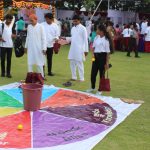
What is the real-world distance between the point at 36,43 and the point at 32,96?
2.85 m

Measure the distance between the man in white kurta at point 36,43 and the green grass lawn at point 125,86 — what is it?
0.77 metres

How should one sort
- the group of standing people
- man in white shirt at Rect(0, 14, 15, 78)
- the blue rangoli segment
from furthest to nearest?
man in white shirt at Rect(0, 14, 15, 78)
the group of standing people
the blue rangoli segment

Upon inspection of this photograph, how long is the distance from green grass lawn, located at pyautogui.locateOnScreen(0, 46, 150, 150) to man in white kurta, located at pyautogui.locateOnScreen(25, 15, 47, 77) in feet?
2.51

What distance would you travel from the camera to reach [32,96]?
6750mm

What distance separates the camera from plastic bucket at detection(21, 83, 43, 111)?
264 inches

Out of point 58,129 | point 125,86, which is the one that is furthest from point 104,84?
point 58,129

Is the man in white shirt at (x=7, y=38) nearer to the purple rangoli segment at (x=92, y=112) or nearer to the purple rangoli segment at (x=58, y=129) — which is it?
the purple rangoli segment at (x=92, y=112)

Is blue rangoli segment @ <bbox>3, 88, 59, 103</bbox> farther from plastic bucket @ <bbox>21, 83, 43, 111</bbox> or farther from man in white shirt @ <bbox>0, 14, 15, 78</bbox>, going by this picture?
man in white shirt @ <bbox>0, 14, 15, 78</bbox>

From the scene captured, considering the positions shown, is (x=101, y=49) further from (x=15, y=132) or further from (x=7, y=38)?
(x=15, y=132)

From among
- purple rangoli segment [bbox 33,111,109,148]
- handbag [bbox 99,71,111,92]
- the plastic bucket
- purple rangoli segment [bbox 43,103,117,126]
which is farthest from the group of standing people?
purple rangoli segment [bbox 33,111,109,148]

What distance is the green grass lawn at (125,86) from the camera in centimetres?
564

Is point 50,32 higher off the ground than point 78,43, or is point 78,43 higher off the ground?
point 50,32

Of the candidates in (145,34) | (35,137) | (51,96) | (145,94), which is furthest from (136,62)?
(35,137)

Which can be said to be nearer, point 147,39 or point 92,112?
point 92,112
